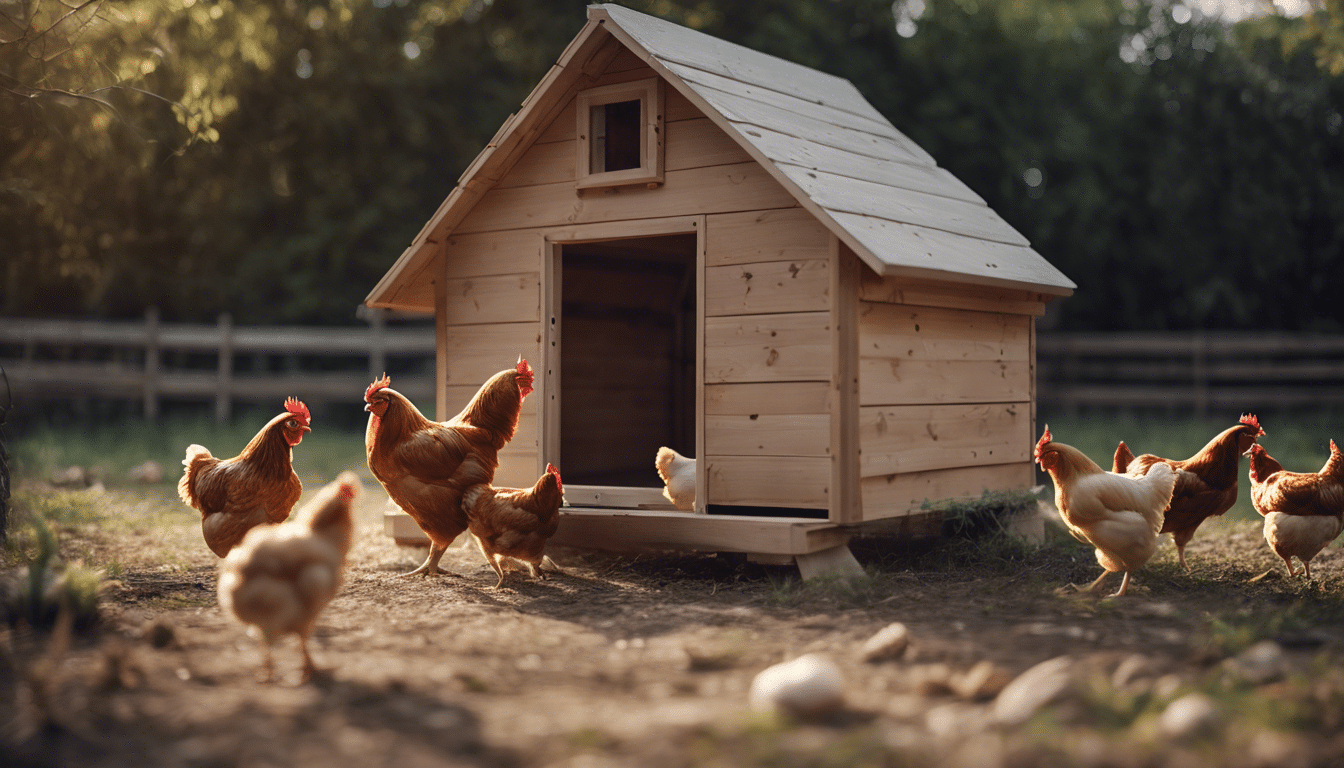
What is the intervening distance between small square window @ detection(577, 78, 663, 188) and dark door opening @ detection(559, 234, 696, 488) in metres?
1.79

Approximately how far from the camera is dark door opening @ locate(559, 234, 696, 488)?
8984 mm

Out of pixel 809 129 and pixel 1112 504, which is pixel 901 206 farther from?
pixel 1112 504

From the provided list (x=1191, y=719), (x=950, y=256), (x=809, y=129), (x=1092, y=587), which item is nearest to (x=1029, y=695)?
(x=1191, y=719)

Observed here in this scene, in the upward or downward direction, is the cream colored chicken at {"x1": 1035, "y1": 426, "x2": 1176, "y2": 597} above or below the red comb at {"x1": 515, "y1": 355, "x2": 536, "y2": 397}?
below

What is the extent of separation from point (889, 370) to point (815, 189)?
1.20 meters

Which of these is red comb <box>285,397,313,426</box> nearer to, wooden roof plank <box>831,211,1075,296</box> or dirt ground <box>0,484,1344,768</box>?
dirt ground <box>0,484,1344,768</box>

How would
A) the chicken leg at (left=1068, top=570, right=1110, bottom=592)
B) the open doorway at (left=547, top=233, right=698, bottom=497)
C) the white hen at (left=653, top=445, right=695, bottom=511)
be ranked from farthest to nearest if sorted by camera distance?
the open doorway at (left=547, top=233, right=698, bottom=497) → the white hen at (left=653, top=445, right=695, bottom=511) → the chicken leg at (left=1068, top=570, right=1110, bottom=592)

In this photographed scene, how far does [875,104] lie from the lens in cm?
1802

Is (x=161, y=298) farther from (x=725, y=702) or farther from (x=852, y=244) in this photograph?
(x=725, y=702)

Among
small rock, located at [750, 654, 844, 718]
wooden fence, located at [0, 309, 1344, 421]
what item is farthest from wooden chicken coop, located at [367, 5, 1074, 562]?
wooden fence, located at [0, 309, 1344, 421]

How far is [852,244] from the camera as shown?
578cm

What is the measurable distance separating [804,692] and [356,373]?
1502 centimetres

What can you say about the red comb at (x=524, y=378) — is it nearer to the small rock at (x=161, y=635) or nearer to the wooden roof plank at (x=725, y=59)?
the wooden roof plank at (x=725, y=59)

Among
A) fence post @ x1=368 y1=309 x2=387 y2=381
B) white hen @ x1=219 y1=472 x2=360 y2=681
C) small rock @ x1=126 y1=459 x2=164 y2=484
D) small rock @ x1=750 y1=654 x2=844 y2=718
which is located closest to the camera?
small rock @ x1=750 y1=654 x2=844 y2=718
